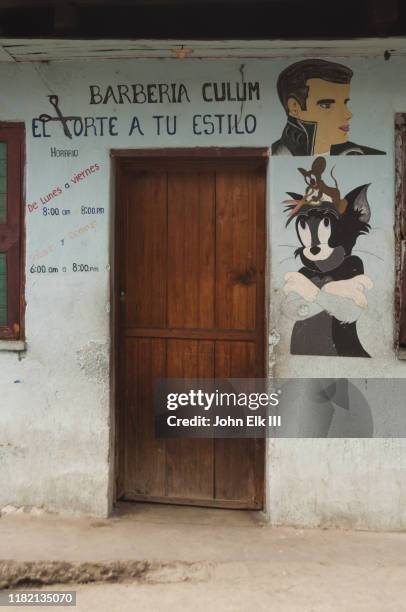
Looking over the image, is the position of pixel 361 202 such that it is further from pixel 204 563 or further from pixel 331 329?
pixel 204 563

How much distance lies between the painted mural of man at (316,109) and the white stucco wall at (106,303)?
6 cm

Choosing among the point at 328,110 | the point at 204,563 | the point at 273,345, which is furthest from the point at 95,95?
the point at 204,563

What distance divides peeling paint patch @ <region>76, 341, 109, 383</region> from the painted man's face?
2043 mm

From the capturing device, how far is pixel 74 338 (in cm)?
381

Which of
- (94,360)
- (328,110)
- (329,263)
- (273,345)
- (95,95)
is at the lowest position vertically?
(94,360)

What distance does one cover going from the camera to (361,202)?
3.63m

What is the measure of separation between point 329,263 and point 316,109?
103 centimetres

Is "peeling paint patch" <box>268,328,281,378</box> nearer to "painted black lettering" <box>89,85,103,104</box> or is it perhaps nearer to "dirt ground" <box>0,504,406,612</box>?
"dirt ground" <box>0,504,406,612</box>

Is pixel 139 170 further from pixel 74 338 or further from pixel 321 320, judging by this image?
pixel 321 320

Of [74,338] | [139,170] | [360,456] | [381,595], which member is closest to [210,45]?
[139,170]

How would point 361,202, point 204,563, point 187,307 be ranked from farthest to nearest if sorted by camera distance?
point 187,307, point 361,202, point 204,563

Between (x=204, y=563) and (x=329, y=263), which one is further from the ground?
(x=329, y=263)

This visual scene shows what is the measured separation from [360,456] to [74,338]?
2.10 metres
